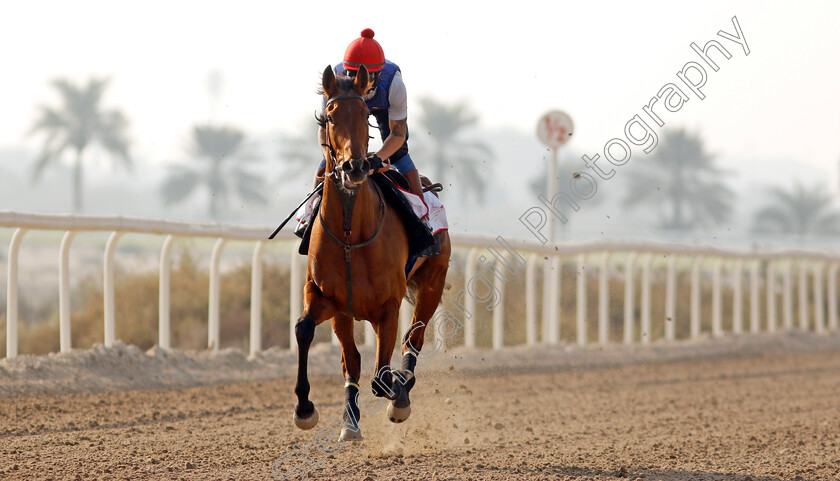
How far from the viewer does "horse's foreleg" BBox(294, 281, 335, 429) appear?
551 cm

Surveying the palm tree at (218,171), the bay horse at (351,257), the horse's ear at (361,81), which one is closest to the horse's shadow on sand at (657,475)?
the bay horse at (351,257)

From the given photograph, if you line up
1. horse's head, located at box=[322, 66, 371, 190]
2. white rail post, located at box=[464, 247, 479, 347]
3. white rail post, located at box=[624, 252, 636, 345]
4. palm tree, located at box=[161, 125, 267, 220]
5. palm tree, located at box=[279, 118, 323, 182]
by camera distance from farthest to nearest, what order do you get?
palm tree, located at box=[161, 125, 267, 220]
palm tree, located at box=[279, 118, 323, 182]
white rail post, located at box=[624, 252, 636, 345]
white rail post, located at box=[464, 247, 479, 347]
horse's head, located at box=[322, 66, 371, 190]

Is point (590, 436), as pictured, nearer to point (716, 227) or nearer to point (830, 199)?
point (830, 199)

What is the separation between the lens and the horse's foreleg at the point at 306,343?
5508 mm

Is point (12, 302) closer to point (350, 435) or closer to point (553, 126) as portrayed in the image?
point (350, 435)

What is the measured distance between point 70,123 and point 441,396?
4690cm

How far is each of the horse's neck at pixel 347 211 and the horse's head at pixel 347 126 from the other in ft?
0.42

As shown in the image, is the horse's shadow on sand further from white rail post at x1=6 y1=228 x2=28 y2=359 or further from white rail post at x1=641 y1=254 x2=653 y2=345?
white rail post at x1=641 y1=254 x2=653 y2=345

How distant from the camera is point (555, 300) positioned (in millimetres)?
12656

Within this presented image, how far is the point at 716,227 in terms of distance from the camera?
62.2 metres

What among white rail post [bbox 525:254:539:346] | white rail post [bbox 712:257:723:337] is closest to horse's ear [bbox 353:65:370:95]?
white rail post [bbox 525:254:539:346]

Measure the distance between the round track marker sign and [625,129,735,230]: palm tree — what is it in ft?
131

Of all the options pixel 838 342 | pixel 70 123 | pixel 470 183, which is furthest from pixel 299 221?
pixel 70 123

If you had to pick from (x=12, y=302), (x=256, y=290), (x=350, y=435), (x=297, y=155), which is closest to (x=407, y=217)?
(x=350, y=435)
